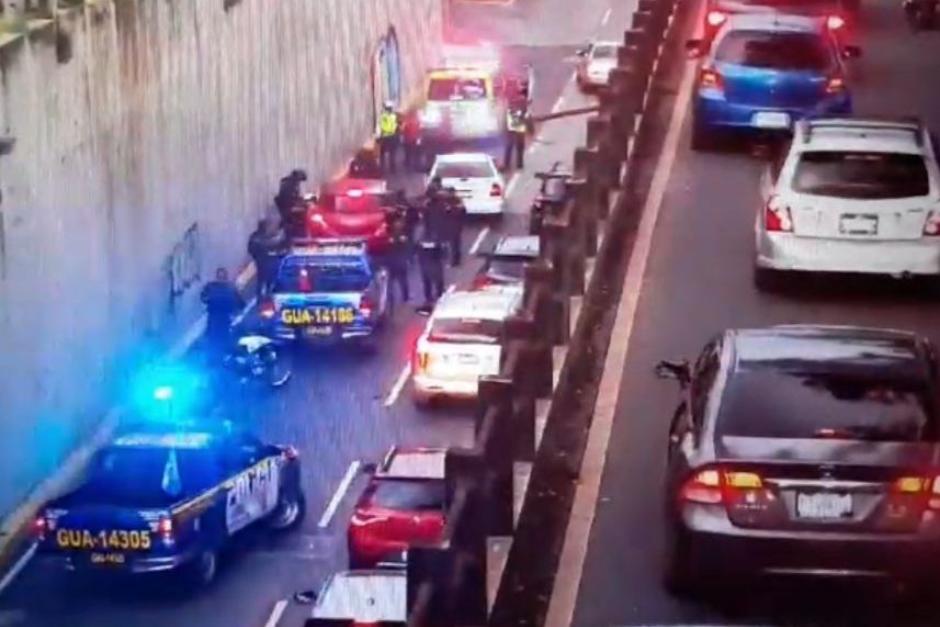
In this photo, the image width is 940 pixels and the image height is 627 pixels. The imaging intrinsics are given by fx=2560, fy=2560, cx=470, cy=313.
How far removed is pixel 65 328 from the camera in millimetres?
30031

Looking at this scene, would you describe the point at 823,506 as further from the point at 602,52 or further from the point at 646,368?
the point at 602,52

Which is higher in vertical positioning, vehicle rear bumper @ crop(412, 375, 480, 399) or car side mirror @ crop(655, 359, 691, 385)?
car side mirror @ crop(655, 359, 691, 385)

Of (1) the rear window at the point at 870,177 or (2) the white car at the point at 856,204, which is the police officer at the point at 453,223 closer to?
(2) the white car at the point at 856,204

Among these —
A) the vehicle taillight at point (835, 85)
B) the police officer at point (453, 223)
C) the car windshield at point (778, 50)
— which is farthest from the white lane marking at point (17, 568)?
the police officer at point (453, 223)

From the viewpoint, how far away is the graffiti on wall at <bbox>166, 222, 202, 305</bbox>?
3525 cm

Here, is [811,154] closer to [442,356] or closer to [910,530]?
[910,530]

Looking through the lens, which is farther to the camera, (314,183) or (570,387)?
(314,183)

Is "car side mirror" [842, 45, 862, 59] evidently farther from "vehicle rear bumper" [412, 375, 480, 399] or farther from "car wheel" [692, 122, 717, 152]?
"vehicle rear bumper" [412, 375, 480, 399]

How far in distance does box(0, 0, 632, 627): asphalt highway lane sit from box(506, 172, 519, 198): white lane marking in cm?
9

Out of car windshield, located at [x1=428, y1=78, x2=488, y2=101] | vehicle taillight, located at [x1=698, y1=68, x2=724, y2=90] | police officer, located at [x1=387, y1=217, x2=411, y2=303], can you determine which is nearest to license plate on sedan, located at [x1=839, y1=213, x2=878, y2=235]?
vehicle taillight, located at [x1=698, y1=68, x2=724, y2=90]

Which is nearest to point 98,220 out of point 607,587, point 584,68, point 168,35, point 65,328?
point 65,328

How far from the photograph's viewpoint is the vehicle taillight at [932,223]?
17.3 m

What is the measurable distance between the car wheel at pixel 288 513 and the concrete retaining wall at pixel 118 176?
2.94 metres

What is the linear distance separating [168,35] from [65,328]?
19.9ft
